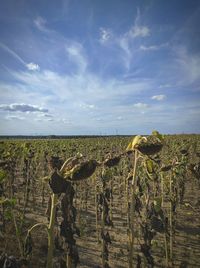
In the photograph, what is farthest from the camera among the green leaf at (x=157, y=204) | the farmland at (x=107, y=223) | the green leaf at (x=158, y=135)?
the green leaf at (x=157, y=204)

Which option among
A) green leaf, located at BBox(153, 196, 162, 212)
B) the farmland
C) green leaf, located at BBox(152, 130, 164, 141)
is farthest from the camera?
green leaf, located at BBox(153, 196, 162, 212)

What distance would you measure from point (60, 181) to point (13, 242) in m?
3.35

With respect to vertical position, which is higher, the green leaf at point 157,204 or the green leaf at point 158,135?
the green leaf at point 158,135

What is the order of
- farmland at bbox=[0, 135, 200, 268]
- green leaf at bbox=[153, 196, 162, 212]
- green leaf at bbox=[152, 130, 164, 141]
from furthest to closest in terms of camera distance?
green leaf at bbox=[153, 196, 162, 212], green leaf at bbox=[152, 130, 164, 141], farmland at bbox=[0, 135, 200, 268]

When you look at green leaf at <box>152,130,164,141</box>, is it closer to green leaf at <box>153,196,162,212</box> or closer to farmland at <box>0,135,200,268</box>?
farmland at <box>0,135,200,268</box>

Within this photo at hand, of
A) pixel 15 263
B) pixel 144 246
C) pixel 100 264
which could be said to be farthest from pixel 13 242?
pixel 15 263

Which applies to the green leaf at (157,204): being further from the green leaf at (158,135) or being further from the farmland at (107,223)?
the green leaf at (158,135)

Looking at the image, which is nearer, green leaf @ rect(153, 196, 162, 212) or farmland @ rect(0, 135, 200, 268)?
farmland @ rect(0, 135, 200, 268)

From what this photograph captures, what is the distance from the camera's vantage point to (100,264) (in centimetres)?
405

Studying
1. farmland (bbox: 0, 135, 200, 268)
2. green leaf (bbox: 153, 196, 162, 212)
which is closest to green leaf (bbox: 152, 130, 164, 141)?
farmland (bbox: 0, 135, 200, 268)

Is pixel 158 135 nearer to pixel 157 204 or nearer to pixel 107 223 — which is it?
pixel 157 204

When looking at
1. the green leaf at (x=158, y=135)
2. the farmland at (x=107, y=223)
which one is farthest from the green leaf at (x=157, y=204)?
the green leaf at (x=158, y=135)

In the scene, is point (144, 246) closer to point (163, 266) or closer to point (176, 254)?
point (163, 266)

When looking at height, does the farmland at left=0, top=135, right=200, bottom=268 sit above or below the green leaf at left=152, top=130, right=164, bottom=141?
below
